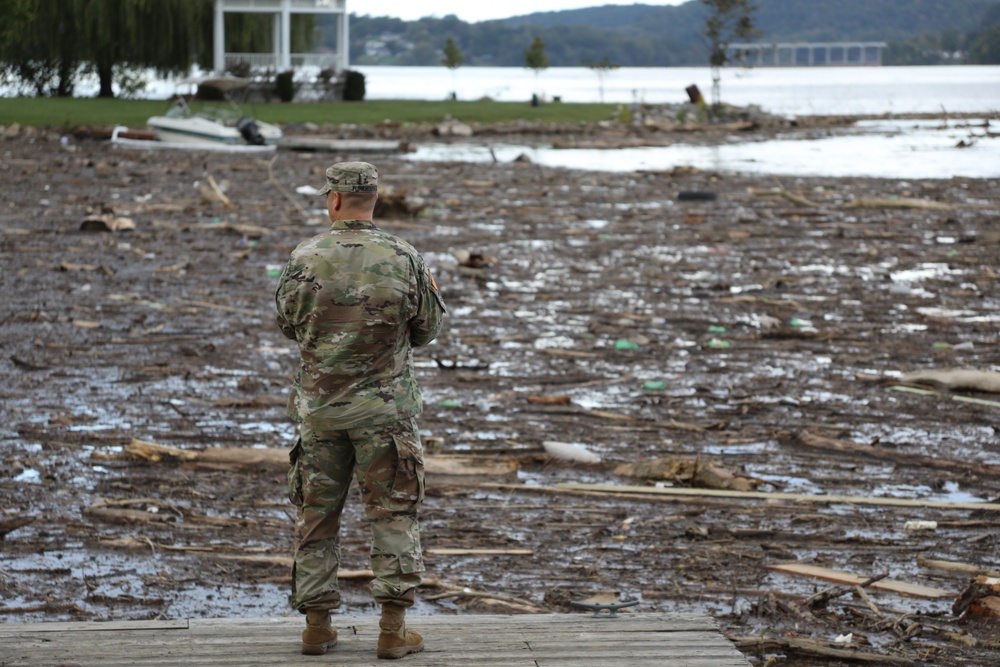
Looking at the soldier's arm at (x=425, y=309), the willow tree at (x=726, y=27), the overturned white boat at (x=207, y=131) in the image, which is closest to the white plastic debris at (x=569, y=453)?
the soldier's arm at (x=425, y=309)

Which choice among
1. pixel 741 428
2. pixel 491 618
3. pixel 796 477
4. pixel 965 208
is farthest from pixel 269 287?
pixel 965 208

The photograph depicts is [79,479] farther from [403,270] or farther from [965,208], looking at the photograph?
[965,208]

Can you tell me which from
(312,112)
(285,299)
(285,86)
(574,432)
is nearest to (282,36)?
(285,86)

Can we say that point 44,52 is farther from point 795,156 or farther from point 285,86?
point 795,156

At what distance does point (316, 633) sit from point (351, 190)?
1406mm

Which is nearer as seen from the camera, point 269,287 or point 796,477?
point 796,477

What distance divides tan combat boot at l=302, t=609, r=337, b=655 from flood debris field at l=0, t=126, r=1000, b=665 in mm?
1213

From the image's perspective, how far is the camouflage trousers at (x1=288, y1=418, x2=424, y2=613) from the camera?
3920 millimetres

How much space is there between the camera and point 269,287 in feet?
44.1

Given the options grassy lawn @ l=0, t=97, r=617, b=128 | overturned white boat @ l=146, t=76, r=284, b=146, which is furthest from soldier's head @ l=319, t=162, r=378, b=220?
grassy lawn @ l=0, t=97, r=617, b=128

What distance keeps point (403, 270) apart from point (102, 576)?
2441mm

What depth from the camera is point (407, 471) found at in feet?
12.8

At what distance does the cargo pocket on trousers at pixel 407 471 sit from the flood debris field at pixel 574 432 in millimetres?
1378

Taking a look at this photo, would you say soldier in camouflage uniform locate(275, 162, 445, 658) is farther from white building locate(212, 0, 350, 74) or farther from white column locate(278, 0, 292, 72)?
white column locate(278, 0, 292, 72)
